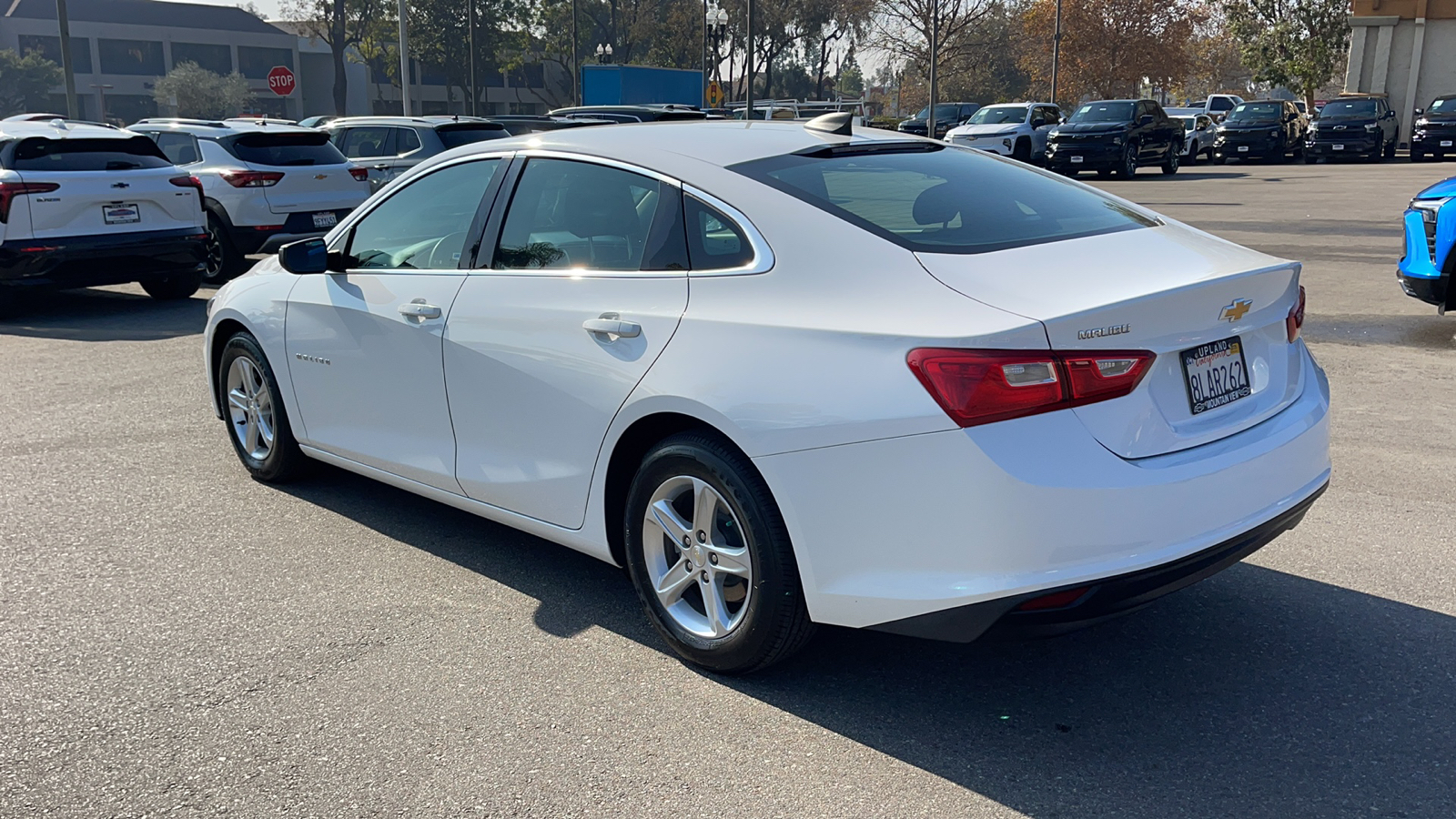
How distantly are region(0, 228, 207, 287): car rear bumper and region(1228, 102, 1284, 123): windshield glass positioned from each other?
3132 centimetres

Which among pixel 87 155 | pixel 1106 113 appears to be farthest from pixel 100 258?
pixel 1106 113

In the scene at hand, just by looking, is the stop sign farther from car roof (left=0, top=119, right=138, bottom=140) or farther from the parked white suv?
car roof (left=0, top=119, right=138, bottom=140)

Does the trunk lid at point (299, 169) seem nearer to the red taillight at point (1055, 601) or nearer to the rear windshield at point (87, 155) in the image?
the rear windshield at point (87, 155)

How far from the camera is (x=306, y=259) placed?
194 inches

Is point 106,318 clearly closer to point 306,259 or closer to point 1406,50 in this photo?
point 306,259

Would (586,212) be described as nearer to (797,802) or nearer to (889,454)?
(889,454)

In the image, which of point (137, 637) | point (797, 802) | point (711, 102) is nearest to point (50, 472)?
point (137, 637)

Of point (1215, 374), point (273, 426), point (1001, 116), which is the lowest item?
point (273, 426)

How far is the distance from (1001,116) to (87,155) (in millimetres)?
24975

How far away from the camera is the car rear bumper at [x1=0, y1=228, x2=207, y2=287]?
10352mm

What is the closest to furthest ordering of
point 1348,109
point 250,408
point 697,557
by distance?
1. point 697,557
2. point 250,408
3. point 1348,109

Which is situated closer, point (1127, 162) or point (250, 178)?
point (250, 178)

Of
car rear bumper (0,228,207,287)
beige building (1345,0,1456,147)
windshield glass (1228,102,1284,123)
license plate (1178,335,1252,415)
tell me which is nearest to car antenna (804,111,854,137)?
license plate (1178,335,1252,415)

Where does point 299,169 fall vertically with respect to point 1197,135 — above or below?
below
